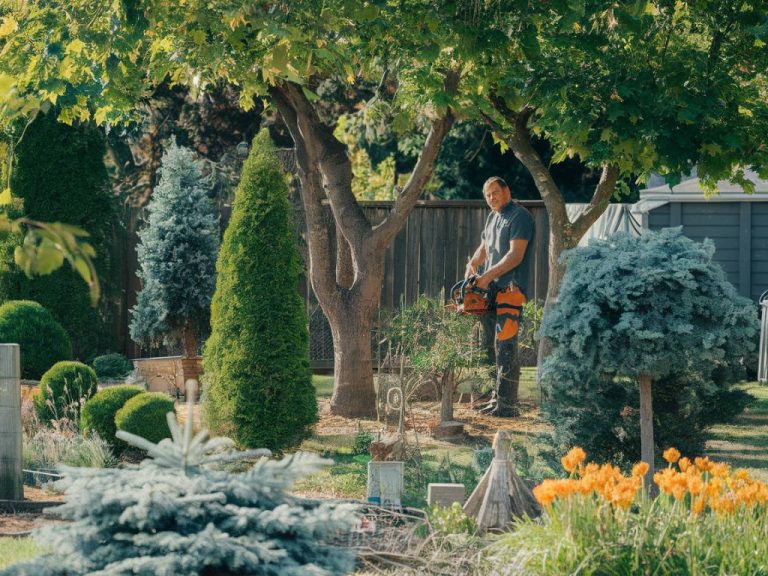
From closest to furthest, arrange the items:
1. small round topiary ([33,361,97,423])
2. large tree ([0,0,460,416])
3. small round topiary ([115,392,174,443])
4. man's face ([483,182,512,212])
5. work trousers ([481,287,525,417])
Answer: large tree ([0,0,460,416]), small round topiary ([115,392,174,443]), small round topiary ([33,361,97,423]), work trousers ([481,287,525,417]), man's face ([483,182,512,212])

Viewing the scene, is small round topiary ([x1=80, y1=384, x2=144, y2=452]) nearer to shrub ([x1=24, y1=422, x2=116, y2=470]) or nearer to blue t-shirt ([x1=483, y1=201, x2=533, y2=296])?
shrub ([x1=24, y1=422, x2=116, y2=470])

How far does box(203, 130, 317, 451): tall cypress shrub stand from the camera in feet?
26.6

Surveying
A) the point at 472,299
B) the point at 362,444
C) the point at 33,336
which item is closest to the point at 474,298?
the point at 472,299

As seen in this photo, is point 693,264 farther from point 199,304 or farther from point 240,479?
point 199,304

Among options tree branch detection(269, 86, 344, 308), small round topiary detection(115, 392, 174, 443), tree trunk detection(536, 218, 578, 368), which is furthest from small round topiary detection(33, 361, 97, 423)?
tree trunk detection(536, 218, 578, 368)

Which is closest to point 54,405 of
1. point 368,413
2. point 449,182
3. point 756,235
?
point 368,413

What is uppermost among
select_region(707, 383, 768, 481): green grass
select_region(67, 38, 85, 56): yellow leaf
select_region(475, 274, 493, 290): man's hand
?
select_region(67, 38, 85, 56): yellow leaf

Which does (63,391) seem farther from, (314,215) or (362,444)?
(314,215)

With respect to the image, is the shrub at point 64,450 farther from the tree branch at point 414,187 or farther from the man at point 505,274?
the man at point 505,274

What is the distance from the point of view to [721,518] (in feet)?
14.5

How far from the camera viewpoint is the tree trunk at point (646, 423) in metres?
6.58

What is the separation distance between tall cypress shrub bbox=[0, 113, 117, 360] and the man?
195 inches

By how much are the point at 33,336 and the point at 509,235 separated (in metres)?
4.71

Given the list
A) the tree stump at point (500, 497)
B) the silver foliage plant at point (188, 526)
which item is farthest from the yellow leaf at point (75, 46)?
the silver foliage plant at point (188, 526)
